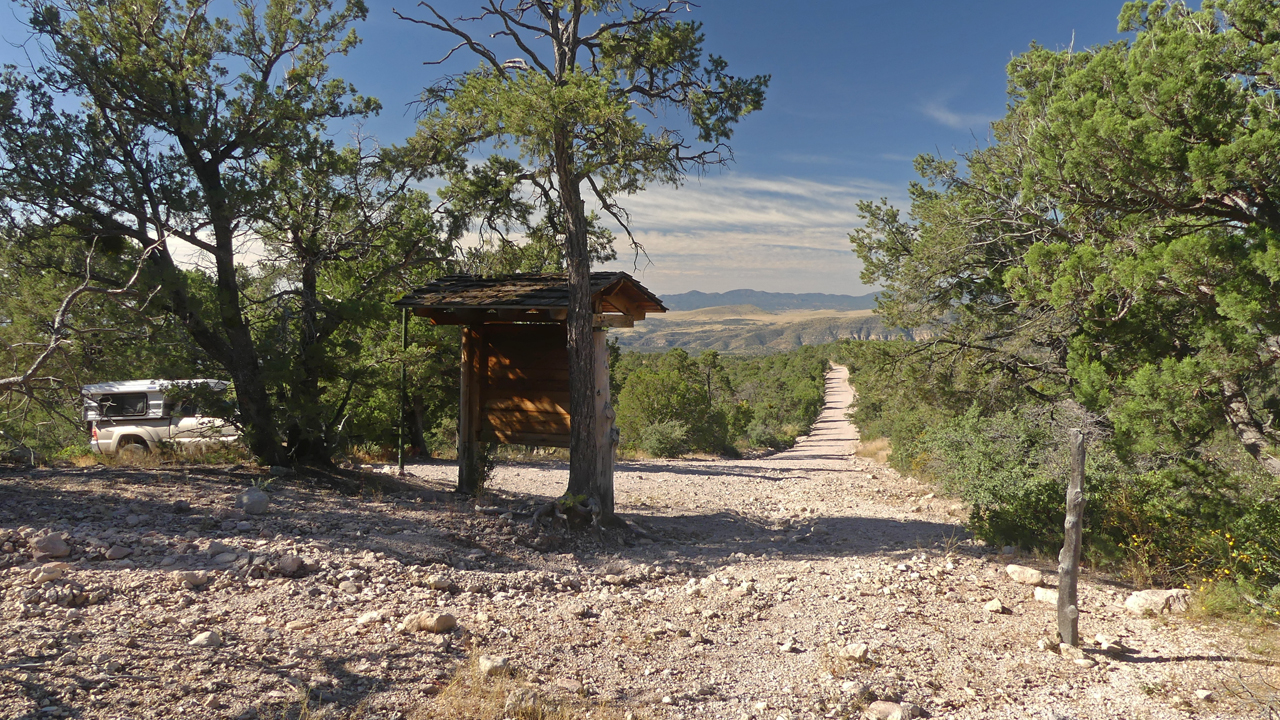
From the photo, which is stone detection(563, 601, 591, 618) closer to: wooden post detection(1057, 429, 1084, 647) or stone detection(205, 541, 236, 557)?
stone detection(205, 541, 236, 557)

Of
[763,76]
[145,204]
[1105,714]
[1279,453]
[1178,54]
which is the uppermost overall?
[763,76]

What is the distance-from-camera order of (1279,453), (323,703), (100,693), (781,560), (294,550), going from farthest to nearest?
(781,560) < (1279,453) < (294,550) < (323,703) < (100,693)

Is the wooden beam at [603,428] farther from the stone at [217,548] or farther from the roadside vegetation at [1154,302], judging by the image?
the roadside vegetation at [1154,302]

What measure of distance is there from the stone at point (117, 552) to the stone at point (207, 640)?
5.66 ft

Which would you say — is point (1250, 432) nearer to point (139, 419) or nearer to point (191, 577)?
point (191, 577)

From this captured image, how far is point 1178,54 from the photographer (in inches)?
248

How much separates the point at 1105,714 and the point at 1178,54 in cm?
602

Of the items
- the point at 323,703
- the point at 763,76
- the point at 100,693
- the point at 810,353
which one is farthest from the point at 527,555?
the point at 810,353

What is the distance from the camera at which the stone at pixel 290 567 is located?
5.55 meters

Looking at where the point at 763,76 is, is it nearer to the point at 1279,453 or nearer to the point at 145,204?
the point at 1279,453

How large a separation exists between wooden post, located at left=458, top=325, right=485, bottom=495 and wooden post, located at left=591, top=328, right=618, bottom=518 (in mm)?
2029

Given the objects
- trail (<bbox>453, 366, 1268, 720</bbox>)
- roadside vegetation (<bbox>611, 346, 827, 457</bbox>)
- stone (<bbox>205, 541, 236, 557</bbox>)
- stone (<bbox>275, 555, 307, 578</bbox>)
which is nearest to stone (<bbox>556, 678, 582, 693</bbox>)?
trail (<bbox>453, 366, 1268, 720</bbox>)

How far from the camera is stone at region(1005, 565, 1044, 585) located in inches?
276

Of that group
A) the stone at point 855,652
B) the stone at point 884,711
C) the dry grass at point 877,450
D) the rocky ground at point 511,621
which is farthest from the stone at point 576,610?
the dry grass at point 877,450
